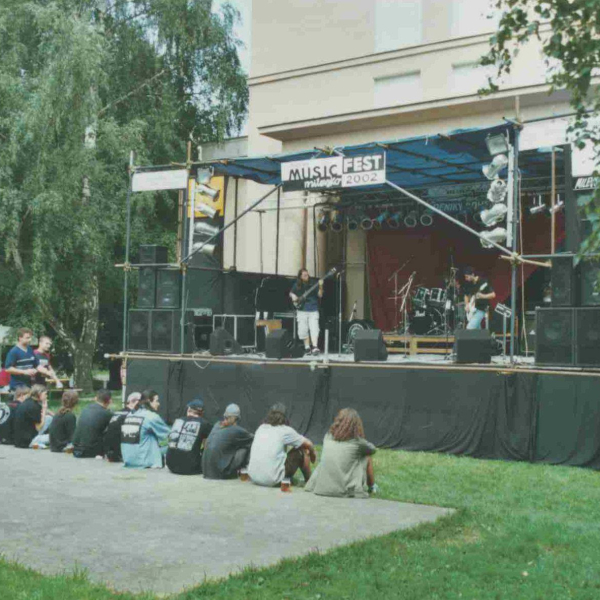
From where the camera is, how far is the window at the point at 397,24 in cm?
2127

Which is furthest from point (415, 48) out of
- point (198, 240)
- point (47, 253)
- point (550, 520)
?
point (550, 520)

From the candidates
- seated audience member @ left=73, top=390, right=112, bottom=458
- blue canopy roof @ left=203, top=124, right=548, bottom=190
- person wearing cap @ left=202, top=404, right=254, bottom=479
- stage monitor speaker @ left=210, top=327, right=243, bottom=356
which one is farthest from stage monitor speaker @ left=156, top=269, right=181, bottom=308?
person wearing cap @ left=202, top=404, right=254, bottom=479

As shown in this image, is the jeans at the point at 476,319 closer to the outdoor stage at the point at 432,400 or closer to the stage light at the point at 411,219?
the outdoor stage at the point at 432,400

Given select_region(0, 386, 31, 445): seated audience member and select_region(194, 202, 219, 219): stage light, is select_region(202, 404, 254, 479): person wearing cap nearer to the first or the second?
select_region(0, 386, 31, 445): seated audience member

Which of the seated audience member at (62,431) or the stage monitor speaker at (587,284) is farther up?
the stage monitor speaker at (587,284)

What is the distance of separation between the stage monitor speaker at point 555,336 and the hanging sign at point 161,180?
710 centimetres

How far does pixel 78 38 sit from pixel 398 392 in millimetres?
13148

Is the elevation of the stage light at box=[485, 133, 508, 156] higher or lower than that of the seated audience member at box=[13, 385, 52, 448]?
higher

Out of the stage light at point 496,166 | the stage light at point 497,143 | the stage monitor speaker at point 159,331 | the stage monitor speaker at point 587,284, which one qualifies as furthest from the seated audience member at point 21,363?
the stage monitor speaker at point 587,284

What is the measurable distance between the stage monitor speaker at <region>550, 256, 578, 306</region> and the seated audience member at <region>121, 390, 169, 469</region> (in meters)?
5.49

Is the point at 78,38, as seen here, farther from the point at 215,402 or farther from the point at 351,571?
the point at 351,571

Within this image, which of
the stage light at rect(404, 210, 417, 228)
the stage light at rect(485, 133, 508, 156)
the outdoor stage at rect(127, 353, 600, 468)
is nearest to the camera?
the outdoor stage at rect(127, 353, 600, 468)

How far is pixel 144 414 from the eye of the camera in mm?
11922

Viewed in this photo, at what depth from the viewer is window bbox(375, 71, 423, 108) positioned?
69.3 feet
